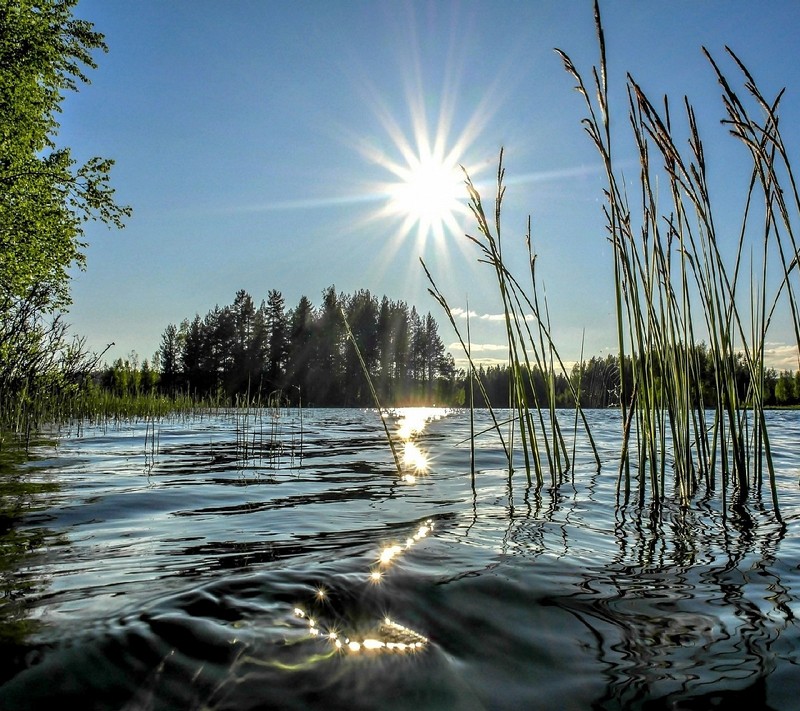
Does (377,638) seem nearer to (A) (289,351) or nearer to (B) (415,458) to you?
(B) (415,458)

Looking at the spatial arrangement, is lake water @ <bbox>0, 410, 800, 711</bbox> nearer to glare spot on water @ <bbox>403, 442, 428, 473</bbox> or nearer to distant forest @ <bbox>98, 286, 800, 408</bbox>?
glare spot on water @ <bbox>403, 442, 428, 473</bbox>

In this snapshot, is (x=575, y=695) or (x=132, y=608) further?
(x=132, y=608)

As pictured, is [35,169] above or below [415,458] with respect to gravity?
above

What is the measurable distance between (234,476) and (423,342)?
62245 mm

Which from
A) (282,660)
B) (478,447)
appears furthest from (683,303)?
(478,447)

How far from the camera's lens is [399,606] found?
147 centimetres

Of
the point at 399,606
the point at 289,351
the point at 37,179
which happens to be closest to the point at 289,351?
the point at 289,351

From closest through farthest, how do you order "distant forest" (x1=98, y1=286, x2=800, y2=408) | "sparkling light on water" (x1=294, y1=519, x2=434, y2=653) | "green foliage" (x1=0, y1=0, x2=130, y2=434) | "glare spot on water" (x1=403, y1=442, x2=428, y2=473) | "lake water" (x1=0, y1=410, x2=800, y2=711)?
"lake water" (x1=0, y1=410, x2=800, y2=711)
"sparkling light on water" (x1=294, y1=519, x2=434, y2=653)
"glare spot on water" (x1=403, y1=442, x2=428, y2=473)
"green foliage" (x1=0, y1=0, x2=130, y2=434)
"distant forest" (x1=98, y1=286, x2=800, y2=408)

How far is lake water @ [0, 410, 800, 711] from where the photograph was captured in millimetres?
1065

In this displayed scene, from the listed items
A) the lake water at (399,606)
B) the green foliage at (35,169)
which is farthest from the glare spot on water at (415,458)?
the green foliage at (35,169)

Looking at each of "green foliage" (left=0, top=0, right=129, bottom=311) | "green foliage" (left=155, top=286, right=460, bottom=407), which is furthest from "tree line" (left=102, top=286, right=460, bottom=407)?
"green foliage" (left=0, top=0, right=129, bottom=311)

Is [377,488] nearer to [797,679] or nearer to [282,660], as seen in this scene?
[282,660]

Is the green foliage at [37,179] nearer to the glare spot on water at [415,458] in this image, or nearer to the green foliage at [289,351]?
the glare spot on water at [415,458]

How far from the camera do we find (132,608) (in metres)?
1.38
